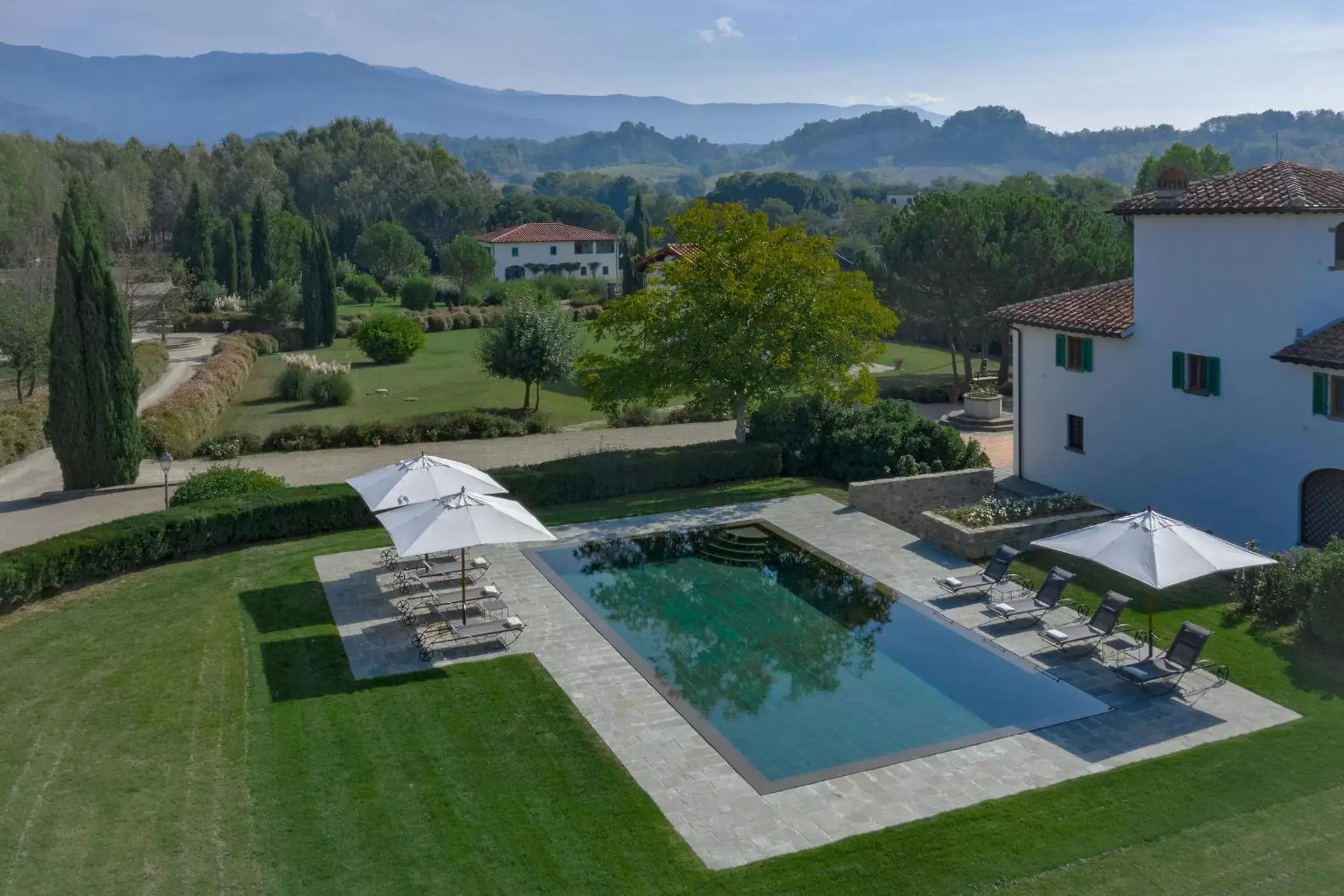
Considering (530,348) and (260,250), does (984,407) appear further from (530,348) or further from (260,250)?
(260,250)

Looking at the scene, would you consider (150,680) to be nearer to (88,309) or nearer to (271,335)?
(88,309)

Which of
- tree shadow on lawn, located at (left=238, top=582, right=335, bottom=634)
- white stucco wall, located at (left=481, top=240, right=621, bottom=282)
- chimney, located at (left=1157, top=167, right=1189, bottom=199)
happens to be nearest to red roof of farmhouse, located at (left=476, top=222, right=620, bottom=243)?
white stucco wall, located at (left=481, top=240, right=621, bottom=282)

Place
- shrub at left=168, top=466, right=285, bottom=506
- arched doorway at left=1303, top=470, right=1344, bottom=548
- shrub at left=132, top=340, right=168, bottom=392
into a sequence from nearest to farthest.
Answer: arched doorway at left=1303, top=470, right=1344, bottom=548 → shrub at left=168, top=466, right=285, bottom=506 → shrub at left=132, top=340, right=168, bottom=392

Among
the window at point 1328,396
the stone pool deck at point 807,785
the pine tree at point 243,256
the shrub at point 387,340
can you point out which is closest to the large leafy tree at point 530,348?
the shrub at point 387,340

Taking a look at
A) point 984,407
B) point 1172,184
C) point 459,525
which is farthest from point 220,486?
point 984,407

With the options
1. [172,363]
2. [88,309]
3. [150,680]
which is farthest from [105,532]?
[172,363]

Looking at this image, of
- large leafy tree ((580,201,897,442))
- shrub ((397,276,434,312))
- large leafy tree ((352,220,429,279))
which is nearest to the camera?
large leafy tree ((580,201,897,442))

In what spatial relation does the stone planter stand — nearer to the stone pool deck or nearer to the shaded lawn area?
the stone pool deck

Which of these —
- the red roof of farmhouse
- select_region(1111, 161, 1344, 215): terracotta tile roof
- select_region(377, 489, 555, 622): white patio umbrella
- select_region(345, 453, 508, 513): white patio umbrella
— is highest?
the red roof of farmhouse
